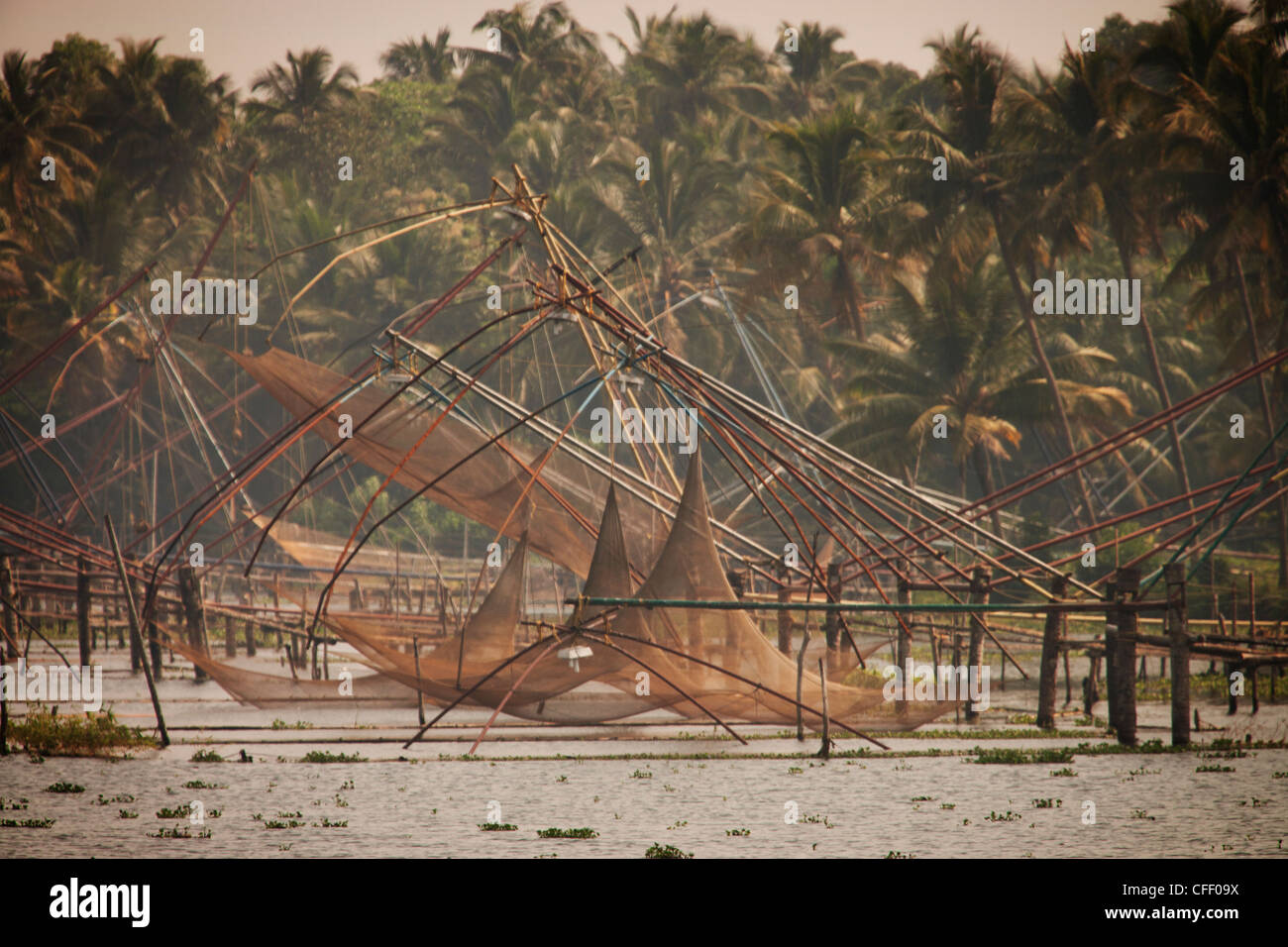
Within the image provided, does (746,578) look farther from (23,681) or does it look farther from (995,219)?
(995,219)

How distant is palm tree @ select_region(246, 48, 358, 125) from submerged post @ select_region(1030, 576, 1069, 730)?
46.7m

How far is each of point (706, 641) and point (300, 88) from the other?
154 feet

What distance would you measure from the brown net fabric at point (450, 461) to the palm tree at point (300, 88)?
39.9 meters

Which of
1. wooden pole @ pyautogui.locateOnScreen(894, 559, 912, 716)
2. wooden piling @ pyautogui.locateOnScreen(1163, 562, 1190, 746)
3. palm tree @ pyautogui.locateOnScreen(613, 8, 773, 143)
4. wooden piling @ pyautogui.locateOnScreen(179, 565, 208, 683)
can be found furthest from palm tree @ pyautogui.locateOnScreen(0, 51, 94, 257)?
wooden piling @ pyautogui.locateOnScreen(1163, 562, 1190, 746)

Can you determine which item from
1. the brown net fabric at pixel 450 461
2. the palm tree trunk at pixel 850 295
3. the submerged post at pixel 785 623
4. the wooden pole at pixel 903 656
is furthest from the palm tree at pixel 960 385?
the brown net fabric at pixel 450 461

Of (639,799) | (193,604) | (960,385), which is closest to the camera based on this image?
(639,799)

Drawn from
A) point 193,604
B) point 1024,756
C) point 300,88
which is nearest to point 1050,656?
point 1024,756

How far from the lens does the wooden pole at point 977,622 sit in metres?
19.0

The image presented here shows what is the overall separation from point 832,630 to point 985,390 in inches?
613

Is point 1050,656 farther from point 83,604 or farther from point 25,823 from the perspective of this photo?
point 83,604

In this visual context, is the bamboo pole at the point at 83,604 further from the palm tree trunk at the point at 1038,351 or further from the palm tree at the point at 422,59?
the palm tree at the point at 422,59

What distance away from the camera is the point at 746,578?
24.5m

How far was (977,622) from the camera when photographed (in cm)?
1952
